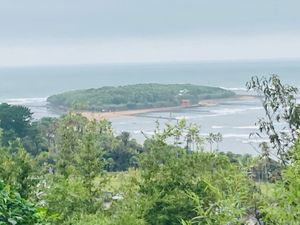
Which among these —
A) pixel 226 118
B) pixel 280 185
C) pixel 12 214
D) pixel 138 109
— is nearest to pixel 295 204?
pixel 280 185

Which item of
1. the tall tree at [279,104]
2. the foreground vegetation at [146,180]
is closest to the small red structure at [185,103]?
the foreground vegetation at [146,180]

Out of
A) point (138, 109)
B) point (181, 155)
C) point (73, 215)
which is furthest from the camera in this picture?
point (138, 109)

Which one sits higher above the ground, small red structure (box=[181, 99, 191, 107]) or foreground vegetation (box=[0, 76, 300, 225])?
foreground vegetation (box=[0, 76, 300, 225])

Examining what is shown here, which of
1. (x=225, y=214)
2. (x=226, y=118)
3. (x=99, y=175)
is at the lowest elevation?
(x=226, y=118)

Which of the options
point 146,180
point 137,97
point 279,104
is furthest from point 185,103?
point 279,104

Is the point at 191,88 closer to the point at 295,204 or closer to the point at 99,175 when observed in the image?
the point at 99,175

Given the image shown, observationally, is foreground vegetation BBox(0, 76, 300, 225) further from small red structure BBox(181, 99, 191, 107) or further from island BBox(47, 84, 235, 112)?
small red structure BBox(181, 99, 191, 107)

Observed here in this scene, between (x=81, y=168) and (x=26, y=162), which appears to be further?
(x=81, y=168)

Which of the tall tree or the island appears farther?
the island

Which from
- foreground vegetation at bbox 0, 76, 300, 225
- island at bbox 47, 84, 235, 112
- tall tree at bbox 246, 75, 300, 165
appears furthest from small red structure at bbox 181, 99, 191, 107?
tall tree at bbox 246, 75, 300, 165
